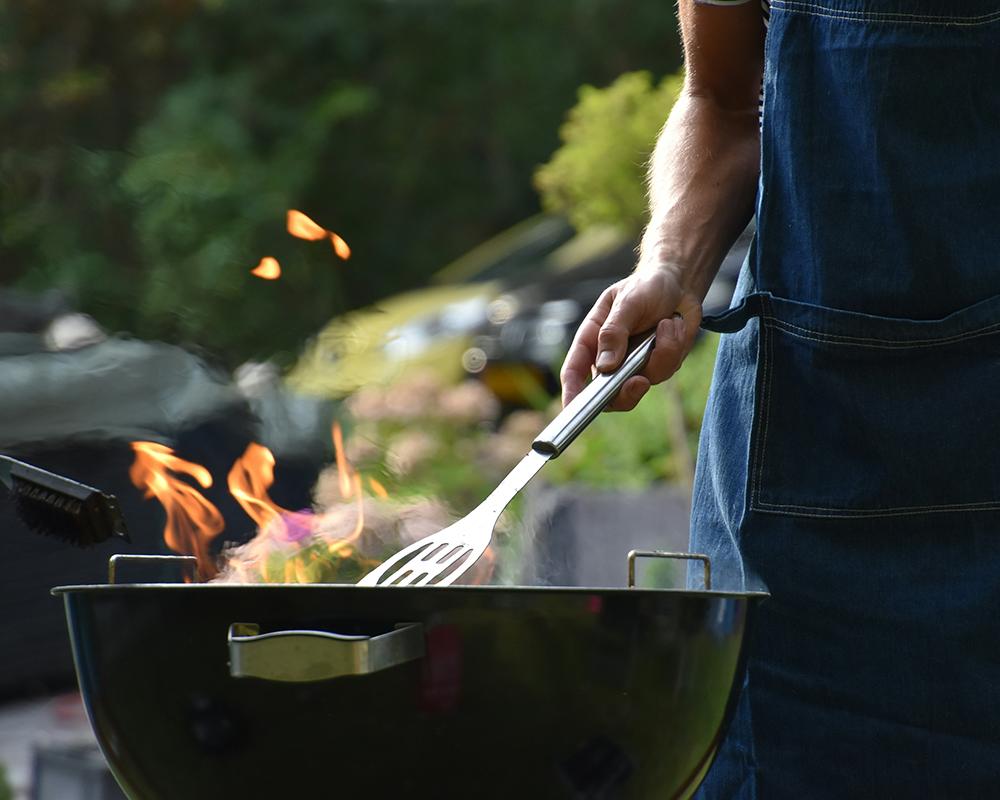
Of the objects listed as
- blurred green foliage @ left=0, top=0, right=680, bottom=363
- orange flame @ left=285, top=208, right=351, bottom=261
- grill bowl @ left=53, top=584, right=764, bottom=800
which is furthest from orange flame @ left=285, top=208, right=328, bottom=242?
blurred green foliage @ left=0, top=0, right=680, bottom=363

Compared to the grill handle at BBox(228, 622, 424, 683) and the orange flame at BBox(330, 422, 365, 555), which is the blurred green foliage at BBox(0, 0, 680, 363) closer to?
the orange flame at BBox(330, 422, 365, 555)

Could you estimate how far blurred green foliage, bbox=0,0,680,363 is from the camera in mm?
4234

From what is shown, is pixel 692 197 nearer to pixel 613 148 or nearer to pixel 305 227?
pixel 305 227

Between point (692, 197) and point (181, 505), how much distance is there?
1.76 feet

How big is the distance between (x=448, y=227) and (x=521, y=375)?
393 inches

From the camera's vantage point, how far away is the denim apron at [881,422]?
3.47 feet

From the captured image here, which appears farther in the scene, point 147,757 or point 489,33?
point 489,33

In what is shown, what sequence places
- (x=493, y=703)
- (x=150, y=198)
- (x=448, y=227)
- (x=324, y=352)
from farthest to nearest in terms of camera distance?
1. (x=448, y=227)
2. (x=150, y=198)
3. (x=324, y=352)
4. (x=493, y=703)

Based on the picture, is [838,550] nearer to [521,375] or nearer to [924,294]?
[924,294]

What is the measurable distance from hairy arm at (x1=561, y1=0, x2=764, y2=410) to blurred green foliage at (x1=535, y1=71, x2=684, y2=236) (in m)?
3.47

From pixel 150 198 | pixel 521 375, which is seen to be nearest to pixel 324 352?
pixel 150 198

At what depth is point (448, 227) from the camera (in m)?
16.7

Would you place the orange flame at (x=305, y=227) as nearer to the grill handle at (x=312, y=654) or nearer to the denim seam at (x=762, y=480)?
the denim seam at (x=762, y=480)

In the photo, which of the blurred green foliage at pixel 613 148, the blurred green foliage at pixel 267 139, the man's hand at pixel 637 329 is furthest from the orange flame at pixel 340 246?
the blurred green foliage at pixel 613 148
